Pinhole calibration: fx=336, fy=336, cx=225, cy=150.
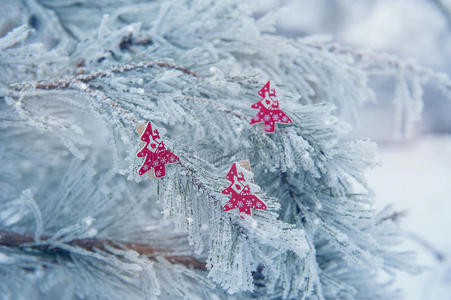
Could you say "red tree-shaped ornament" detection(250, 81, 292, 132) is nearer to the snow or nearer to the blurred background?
the blurred background

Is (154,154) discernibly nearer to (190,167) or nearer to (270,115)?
(190,167)

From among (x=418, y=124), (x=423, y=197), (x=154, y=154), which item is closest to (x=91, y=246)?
(x=154, y=154)

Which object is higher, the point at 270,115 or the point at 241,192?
the point at 270,115

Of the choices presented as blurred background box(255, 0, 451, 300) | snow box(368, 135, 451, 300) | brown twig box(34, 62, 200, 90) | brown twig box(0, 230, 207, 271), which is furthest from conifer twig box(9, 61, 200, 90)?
snow box(368, 135, 451, 300)

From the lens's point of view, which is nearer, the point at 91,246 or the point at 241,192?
the point at 241,192

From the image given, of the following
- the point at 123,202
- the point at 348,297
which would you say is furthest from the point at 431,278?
the point at 123,202

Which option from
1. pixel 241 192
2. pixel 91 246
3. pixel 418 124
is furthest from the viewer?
pixel 418 124
